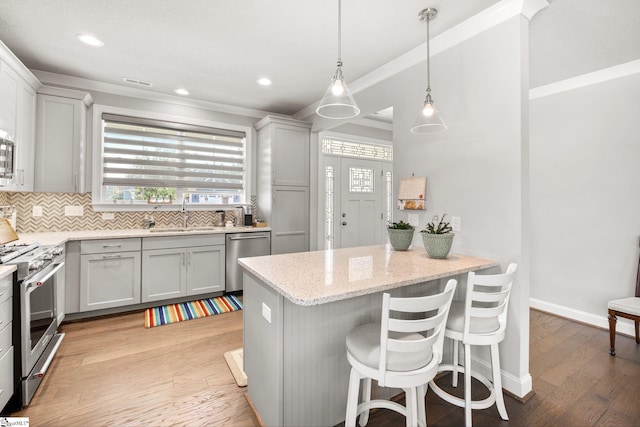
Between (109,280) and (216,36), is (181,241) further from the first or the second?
(216,36)

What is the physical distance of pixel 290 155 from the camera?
4.46m

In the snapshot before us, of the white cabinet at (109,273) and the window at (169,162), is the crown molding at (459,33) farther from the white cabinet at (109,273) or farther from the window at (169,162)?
the white cabinet at (109,273)

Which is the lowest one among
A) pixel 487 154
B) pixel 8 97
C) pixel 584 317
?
pixel 584 317

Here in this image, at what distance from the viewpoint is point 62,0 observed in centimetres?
215

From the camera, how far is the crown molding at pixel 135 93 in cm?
339

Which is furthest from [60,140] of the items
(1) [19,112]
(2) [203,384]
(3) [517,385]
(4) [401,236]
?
(3) [517,385]

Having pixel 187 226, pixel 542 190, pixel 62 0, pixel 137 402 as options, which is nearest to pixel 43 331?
pixel 137 402

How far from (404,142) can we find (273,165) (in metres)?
2.08

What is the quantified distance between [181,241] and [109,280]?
82 centimetres

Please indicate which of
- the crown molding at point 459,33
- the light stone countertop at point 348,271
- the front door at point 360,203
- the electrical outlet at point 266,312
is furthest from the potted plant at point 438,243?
the front door at point 360,203

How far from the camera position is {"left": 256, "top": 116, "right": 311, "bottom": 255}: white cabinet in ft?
14.3

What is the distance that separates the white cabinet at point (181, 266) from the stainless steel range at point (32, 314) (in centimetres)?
104

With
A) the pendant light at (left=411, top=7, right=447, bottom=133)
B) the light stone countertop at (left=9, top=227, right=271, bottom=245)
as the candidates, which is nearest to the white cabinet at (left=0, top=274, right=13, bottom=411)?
the light stone countertop at (left=9, top=227, right=271, bottom=245)

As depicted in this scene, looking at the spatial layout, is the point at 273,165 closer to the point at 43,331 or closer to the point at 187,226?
the point at 187,226
